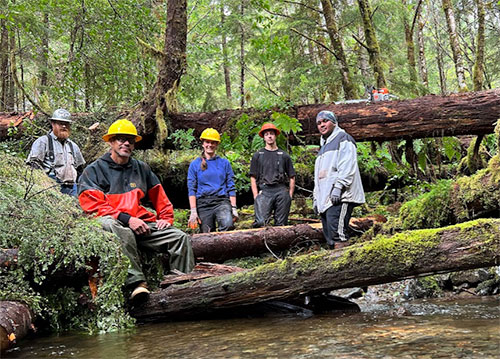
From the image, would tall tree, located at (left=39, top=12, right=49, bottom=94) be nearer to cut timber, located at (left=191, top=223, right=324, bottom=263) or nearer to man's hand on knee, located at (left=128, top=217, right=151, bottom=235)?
cut timber, located at (left=191, top=223, right=324, bottom=263)

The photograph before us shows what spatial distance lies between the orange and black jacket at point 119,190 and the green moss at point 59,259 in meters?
0.56

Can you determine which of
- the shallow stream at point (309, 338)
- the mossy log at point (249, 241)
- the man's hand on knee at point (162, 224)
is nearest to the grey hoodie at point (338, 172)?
the mossy log at point (249, 241)

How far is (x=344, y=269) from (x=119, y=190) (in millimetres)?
3131

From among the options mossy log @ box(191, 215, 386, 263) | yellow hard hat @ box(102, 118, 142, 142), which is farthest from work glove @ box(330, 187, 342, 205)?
yellow hard hat @ box(102, 118, 142, 142)

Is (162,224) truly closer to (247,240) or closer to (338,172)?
(247,240)

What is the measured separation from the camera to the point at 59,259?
185 inches

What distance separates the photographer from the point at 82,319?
4848 millimetres

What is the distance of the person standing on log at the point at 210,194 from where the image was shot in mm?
8320

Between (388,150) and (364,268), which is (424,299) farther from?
(388,150)

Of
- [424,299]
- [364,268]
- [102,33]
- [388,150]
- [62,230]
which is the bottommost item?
[424,299]

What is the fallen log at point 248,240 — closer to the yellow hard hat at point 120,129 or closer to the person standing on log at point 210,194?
the person standing on log at point 210,194

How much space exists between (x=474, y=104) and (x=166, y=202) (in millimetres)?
6529

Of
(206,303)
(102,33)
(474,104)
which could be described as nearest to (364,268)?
(206,303)

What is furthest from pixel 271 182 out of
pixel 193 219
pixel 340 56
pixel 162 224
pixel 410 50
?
pixel 410 50
